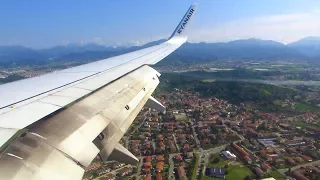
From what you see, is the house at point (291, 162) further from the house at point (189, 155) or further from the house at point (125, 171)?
the house at point (125, 171)

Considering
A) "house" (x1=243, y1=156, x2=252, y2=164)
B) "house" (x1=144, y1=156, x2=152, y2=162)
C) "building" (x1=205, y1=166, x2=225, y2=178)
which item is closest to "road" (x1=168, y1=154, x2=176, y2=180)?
"house" (x1=144, y1=156, x2=152, y2=162)

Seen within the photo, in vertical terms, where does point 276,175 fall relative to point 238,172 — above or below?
below

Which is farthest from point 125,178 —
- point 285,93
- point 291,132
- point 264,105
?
point 285,93

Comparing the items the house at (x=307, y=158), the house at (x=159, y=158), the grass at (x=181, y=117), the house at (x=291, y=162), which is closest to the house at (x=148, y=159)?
the house at (x=159, y=158)

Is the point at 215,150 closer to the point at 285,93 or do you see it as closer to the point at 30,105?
the point at 30,105

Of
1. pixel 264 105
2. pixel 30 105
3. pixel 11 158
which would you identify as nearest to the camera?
pixel 11 158

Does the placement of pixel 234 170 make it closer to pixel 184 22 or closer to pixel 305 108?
pixel 184 22

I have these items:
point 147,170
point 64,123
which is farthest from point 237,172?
point 64,123
